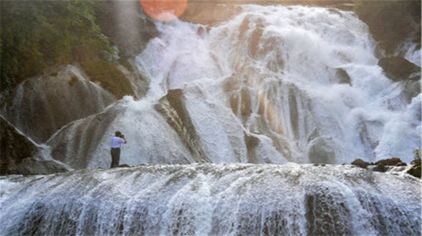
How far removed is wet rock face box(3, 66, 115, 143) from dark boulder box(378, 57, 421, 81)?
12492 mm

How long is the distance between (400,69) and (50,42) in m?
14.8

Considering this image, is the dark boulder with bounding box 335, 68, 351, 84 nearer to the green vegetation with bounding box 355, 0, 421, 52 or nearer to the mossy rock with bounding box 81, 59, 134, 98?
the green vegetation with bounding box 355, 0, 421, 52

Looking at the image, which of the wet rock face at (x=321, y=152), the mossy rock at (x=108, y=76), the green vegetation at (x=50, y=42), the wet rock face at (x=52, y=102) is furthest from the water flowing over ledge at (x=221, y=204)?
the mossy rock at (x=108, y=76)

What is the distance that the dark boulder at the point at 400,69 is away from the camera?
24.7 meters

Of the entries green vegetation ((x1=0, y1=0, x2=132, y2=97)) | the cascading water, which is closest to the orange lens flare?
the cascading water

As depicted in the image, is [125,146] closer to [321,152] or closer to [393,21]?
[321,152]

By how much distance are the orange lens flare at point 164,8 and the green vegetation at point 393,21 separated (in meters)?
10.3

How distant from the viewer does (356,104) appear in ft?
78.5

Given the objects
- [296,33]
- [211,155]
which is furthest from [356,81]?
[211,155]

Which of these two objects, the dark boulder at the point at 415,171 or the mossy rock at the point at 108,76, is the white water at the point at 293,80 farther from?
the dark boulder at the point at 415,171

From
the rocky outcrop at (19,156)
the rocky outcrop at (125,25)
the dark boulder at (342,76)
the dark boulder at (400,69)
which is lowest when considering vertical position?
the dark boulder at (342,76)

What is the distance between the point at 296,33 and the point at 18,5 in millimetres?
13684

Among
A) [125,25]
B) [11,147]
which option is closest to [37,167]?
[11,147]

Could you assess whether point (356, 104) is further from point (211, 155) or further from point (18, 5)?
point (18, 5)
